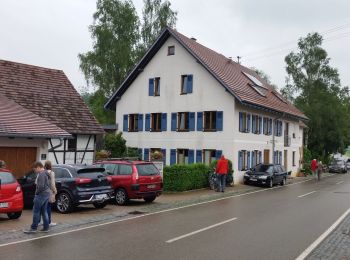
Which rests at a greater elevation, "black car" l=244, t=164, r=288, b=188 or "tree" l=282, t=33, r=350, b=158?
"tree" l=282, t=33, r=350, b=158

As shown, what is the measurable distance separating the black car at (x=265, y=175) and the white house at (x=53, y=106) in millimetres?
10428

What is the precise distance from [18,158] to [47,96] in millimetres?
7456

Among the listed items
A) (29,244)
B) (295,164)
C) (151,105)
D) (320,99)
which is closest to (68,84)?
(151,105)

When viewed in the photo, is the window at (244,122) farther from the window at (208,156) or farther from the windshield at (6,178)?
the windshield at (6,178)

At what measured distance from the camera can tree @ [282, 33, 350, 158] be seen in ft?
188

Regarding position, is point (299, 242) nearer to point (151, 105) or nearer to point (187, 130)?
point (187, 130)

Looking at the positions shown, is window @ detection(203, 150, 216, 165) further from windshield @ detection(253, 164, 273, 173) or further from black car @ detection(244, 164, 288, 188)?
windshield @ detection(253, 164, 273, 173)

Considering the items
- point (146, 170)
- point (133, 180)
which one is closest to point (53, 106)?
point (146, 170)

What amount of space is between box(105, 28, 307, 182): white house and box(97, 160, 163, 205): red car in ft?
44.7

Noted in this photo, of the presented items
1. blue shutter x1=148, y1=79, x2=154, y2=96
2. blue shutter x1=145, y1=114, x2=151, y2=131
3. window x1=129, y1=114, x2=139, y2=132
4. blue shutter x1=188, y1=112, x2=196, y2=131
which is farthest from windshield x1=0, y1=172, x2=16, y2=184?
window x1=129, y1=114, x2=139, y2=132

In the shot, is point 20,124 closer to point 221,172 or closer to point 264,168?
point 221,172

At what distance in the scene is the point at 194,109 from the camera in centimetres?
3450

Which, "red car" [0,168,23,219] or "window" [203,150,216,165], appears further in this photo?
"window" [203,150,216,165]

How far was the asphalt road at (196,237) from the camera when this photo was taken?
31.4 ft
